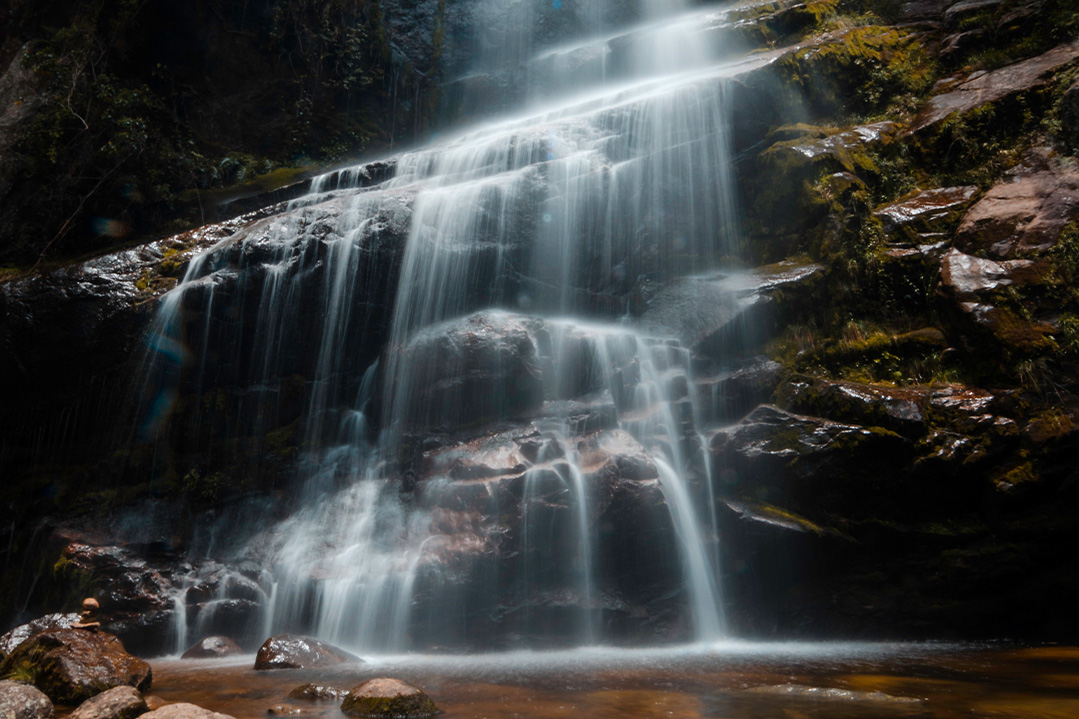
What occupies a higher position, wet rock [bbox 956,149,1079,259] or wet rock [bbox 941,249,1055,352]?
wet rock [bbox 956,149,1079,259]

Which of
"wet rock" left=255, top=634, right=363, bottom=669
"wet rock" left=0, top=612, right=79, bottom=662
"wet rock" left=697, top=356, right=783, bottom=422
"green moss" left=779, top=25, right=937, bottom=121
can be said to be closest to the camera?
"wet rock" left=255, top=634, right=363, bottom=669

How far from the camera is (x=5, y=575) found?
32.9ft

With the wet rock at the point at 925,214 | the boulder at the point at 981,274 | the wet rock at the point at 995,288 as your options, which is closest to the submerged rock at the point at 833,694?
the wet rock at the point at 995,288

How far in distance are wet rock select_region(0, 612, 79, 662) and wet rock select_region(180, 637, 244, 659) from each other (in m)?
1.34

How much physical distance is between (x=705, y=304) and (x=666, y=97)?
476 centimetres

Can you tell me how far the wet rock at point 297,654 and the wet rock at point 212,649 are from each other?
1291mm

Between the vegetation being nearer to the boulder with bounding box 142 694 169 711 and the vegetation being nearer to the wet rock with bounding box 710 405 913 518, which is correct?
the boulder with bounding box 142 694 169 711

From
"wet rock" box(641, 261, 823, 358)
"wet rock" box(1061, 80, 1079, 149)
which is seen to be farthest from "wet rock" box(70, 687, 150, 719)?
"wet rock" box(1061, 80, 1079, 149)

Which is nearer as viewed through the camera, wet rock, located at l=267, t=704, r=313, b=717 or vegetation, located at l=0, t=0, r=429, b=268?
wet rock, located at l=267, t=704, r=313, b=717

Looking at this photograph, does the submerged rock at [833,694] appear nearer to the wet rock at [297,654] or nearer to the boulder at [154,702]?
the wet rock at [297,654]

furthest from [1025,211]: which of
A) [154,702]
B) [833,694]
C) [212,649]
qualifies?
[212,649]

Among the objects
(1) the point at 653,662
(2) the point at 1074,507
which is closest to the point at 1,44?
(1) the point at 653,662

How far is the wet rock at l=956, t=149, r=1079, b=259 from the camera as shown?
25.1 feet

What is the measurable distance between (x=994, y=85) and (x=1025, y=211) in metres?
3.10
